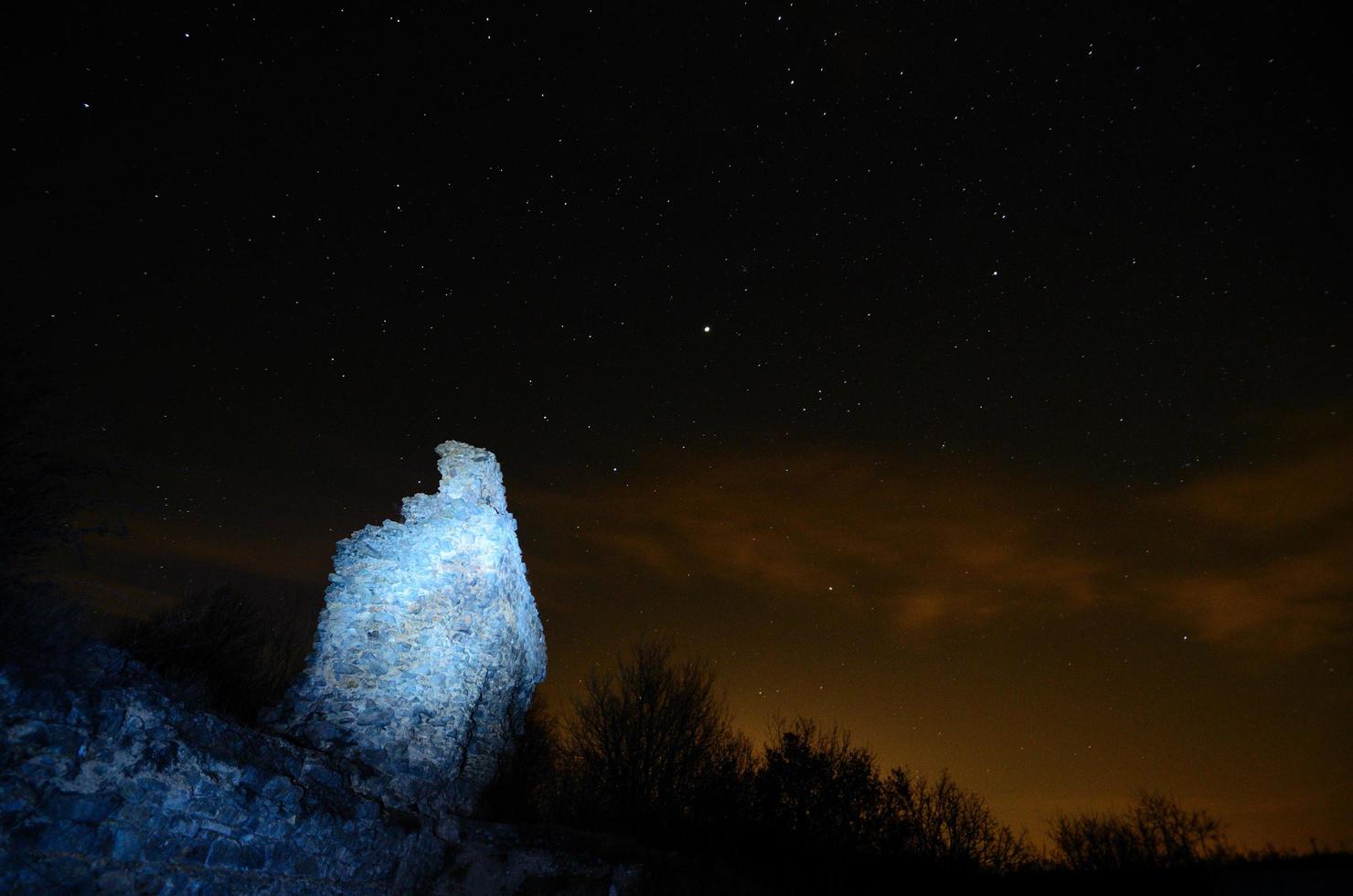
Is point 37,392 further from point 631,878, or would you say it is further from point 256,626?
point 256,626

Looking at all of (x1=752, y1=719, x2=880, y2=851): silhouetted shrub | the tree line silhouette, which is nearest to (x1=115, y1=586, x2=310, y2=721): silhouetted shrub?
the tree line silhouette

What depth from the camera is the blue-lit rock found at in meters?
9.70

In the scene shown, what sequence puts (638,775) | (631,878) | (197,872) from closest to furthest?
(197,872) < (631,878) < (638,775)

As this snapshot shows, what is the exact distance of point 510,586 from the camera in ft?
40.8

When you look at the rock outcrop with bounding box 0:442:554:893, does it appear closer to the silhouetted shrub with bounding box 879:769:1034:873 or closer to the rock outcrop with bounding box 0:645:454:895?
the rock outcrop with bounding box 0:645:454:895

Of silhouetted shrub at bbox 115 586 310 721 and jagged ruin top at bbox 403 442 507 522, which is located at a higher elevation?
jagged ruin top at bbox 403 442 507 522

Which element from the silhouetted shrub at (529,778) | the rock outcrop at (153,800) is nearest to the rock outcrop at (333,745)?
the rock outcrop at (153,800)

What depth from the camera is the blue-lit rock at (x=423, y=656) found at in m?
9.70

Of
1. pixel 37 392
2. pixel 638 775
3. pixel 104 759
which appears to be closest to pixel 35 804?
pixel 104 759

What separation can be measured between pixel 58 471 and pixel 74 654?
305 cm

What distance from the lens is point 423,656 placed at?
1045 cm

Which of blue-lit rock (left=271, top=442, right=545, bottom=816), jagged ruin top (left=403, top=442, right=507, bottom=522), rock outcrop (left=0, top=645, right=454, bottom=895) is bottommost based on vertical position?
rock outcrop (left=0, top=645, right=454, bottom=895)

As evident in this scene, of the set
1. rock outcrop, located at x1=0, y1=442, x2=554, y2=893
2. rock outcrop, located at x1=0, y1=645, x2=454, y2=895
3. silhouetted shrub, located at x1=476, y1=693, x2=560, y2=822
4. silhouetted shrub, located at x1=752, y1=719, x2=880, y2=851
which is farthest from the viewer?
silhouetted shrub, located at x1=752, y1=719, x2=880, y2=851

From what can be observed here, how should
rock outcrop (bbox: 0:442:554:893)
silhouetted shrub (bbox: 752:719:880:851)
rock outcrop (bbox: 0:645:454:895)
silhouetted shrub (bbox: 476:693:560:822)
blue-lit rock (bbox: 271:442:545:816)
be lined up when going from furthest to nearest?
silhouetted shrub (bbox: 752:719:880:851), silhouetted shrub (bbox: 476:693:560:822), blue-lit rock (bbox: 271:442:545:816), rock outcrop (bbox: 0:442:554:893), rock outcrop (bbox: 0:645:454:895)
